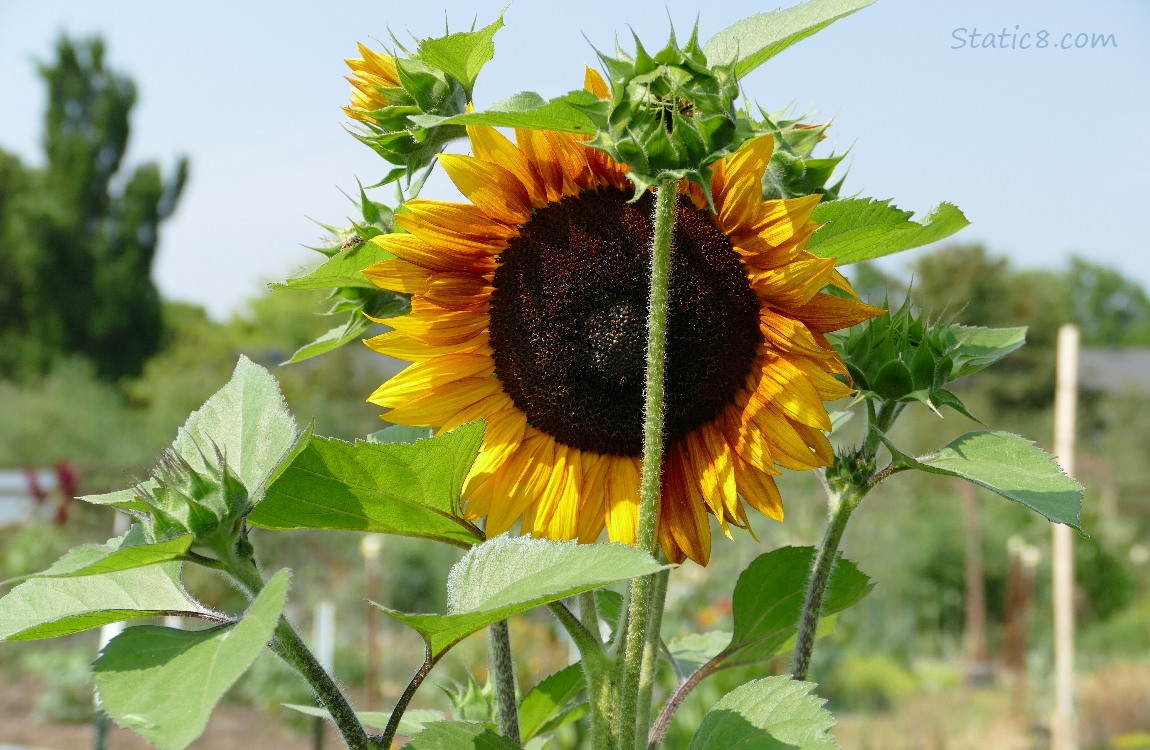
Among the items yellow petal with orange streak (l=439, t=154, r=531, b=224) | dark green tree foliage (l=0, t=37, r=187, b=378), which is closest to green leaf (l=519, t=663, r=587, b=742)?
yellow petal with orange streak (l=439, t=154, r=531, b=224)

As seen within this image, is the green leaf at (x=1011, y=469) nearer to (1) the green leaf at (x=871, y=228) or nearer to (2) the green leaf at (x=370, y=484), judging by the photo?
(1) the green leaf at (x=871, y=228)

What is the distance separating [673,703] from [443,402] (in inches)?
7.8

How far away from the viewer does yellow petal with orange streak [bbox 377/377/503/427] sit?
0.59 meters

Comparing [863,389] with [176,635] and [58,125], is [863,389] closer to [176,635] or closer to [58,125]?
[176,635]

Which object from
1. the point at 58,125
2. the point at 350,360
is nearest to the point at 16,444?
the point at 350,360

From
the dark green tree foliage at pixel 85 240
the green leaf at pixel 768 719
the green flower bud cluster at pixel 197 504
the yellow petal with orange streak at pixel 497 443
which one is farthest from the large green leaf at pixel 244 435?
the dark green tree foliage at pixel 85 240

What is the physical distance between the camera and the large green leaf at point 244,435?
0.46 meters

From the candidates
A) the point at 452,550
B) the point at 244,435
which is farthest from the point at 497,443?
the point at 452,550

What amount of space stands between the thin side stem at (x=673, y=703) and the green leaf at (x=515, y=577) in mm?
130

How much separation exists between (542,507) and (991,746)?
425cm

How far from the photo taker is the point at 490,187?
564 millimetres

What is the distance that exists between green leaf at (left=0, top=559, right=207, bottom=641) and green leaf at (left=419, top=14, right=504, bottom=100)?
26 cm

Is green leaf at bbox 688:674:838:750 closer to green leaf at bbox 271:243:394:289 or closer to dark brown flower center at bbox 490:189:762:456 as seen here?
dark brown flower center at bbox 490:189:762:456

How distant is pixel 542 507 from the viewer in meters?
0.58
